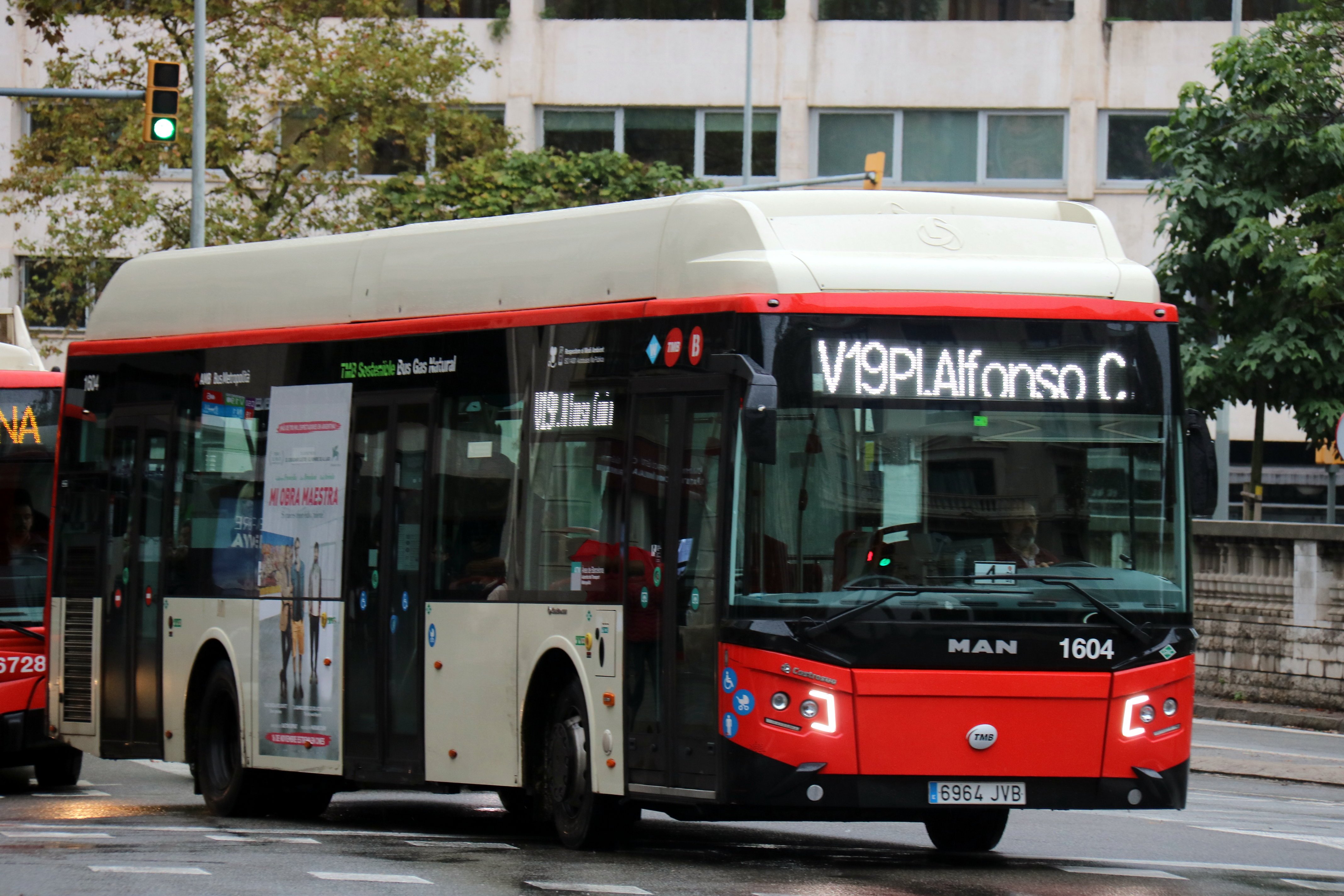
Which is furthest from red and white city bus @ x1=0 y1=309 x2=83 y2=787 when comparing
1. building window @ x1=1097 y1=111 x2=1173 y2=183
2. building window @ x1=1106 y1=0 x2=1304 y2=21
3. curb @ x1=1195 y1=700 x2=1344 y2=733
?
building window @ x1=1106 y1=0 x2=1304 y2=21

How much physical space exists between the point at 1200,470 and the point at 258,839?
16.6 ft

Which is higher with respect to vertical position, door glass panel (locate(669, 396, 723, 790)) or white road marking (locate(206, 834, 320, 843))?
door glass panel (locate(669, 396, 723, 790))

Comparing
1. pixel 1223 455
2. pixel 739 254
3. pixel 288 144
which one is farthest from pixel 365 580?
pixel 1223 455

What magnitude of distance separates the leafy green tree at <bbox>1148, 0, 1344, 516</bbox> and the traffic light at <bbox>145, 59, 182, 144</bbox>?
12396 mm

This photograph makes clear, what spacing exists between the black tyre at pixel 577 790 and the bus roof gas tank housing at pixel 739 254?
1.96 meters

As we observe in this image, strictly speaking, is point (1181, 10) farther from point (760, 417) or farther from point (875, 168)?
point (760, 417)

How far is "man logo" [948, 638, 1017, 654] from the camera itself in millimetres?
9633

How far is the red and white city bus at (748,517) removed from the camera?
31.6 ft

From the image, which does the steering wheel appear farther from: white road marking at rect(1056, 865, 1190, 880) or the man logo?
white road marking at rect(1056, 865, 1190, 880)

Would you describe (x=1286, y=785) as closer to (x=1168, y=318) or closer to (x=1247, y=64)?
(x=1168, y=318)

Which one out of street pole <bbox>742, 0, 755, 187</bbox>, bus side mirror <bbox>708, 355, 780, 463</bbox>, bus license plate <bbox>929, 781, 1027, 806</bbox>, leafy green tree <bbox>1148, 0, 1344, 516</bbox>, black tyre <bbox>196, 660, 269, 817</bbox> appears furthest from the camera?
street pole <bbox>742, 0, 755, 187</bbox>

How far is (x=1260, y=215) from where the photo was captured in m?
28.6

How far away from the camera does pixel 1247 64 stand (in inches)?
1094

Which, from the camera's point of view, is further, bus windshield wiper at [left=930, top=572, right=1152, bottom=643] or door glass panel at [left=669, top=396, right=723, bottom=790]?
door glass panel at [left=669, top=396, right=723, bottom=790]
